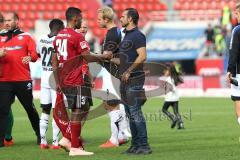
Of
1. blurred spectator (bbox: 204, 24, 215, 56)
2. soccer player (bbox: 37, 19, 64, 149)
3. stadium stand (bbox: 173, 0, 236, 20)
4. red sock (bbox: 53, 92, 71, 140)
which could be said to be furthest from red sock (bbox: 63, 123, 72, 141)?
stadium stand (bbox: 173, 0, 236, 20)

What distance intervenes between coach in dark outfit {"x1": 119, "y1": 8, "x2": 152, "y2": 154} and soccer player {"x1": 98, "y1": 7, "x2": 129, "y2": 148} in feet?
2.84

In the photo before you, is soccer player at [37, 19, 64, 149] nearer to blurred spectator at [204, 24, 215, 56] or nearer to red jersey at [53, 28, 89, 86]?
red jersey at [53, 28, 89, 86]

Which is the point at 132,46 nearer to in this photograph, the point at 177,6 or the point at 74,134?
the point at 74,134

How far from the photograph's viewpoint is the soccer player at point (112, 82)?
1246 cm

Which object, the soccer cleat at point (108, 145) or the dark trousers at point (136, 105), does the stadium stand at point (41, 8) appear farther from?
the dark trousers at point (136, 105)

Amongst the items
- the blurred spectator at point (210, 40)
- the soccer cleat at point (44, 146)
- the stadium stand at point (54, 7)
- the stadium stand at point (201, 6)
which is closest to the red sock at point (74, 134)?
the soccer cleat at point (44, 146)

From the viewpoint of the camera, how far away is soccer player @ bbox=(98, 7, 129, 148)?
12461 millimetres

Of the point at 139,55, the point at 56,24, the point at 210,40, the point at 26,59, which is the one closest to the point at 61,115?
the point at 26,59

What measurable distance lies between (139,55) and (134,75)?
36 cm

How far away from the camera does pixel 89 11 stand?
4119 centimetres

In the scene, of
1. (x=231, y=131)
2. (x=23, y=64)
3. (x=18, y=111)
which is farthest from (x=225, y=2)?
(x=23, y=64)

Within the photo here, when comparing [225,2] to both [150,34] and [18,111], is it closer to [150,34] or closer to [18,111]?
[150,34]

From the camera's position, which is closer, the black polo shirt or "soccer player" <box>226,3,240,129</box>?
the black polo shirt

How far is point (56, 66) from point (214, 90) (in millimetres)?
21271
